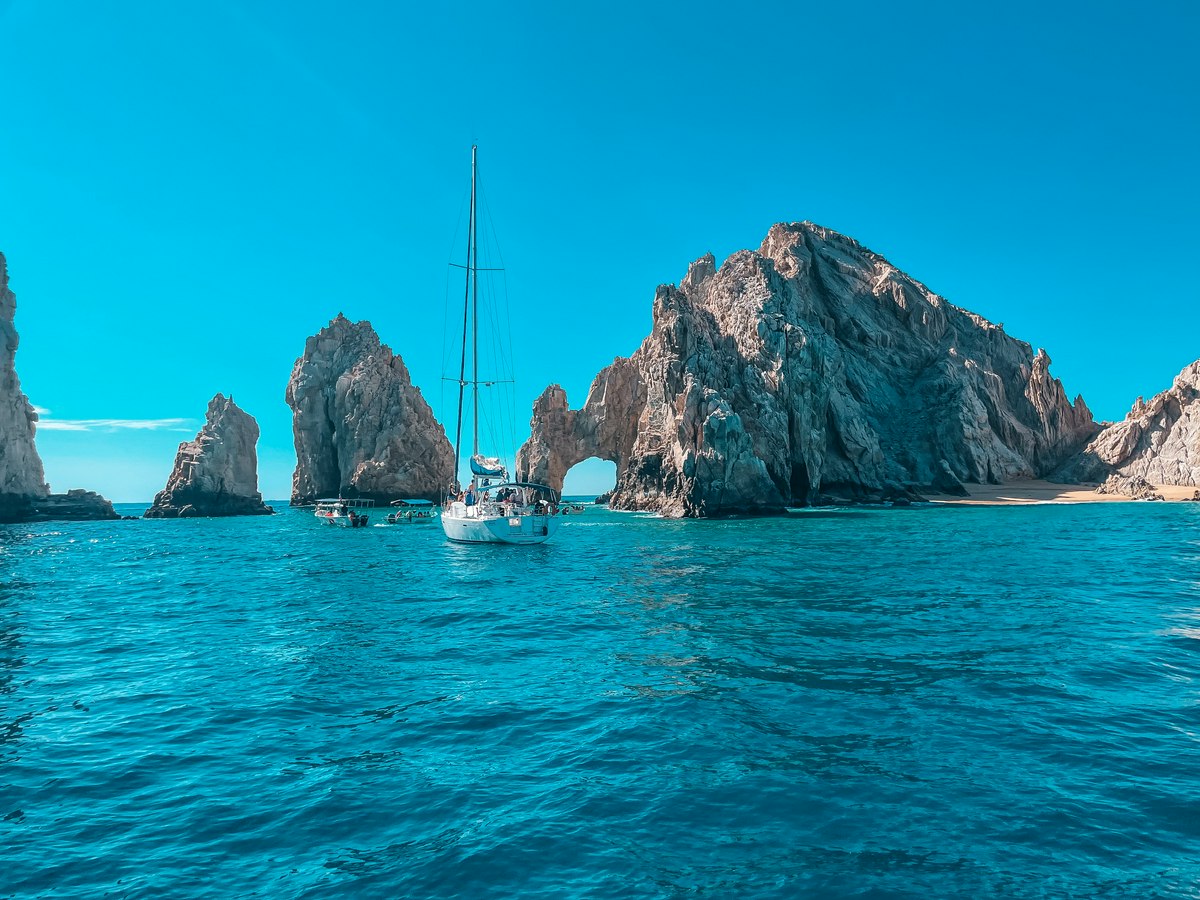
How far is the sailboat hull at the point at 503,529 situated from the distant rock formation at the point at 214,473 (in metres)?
84.5

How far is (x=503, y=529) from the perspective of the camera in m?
44.2

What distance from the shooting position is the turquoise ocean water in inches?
280

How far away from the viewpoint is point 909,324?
5084 inches

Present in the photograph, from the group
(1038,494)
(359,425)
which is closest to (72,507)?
(359,425)

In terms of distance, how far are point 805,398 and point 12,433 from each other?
4137 inches

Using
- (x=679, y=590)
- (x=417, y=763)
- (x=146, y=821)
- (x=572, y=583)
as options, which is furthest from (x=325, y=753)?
(x=572, y=583)


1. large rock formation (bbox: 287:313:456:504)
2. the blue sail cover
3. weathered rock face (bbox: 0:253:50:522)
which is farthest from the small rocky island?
the blue sail cover

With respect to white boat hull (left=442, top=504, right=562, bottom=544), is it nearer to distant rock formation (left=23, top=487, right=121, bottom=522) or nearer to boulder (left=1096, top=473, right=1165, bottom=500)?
distant rock formation (left=23, top=487, right=121, bottom=522)

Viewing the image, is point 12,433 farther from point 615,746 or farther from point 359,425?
point 615,746

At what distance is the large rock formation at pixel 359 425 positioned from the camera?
126 metres

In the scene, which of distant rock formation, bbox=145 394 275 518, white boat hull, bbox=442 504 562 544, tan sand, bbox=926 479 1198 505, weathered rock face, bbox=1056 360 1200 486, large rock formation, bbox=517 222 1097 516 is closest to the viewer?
white boat hull, bbox=442 504 562 544

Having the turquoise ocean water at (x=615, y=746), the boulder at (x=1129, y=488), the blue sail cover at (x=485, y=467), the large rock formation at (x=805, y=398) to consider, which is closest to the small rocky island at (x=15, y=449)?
the large rock formation at (x=805, y=398)

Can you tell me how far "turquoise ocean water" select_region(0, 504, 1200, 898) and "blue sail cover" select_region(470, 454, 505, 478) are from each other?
2235 cm

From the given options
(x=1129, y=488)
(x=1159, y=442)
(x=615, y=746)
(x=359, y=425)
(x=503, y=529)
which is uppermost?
(x=359, y=425)
